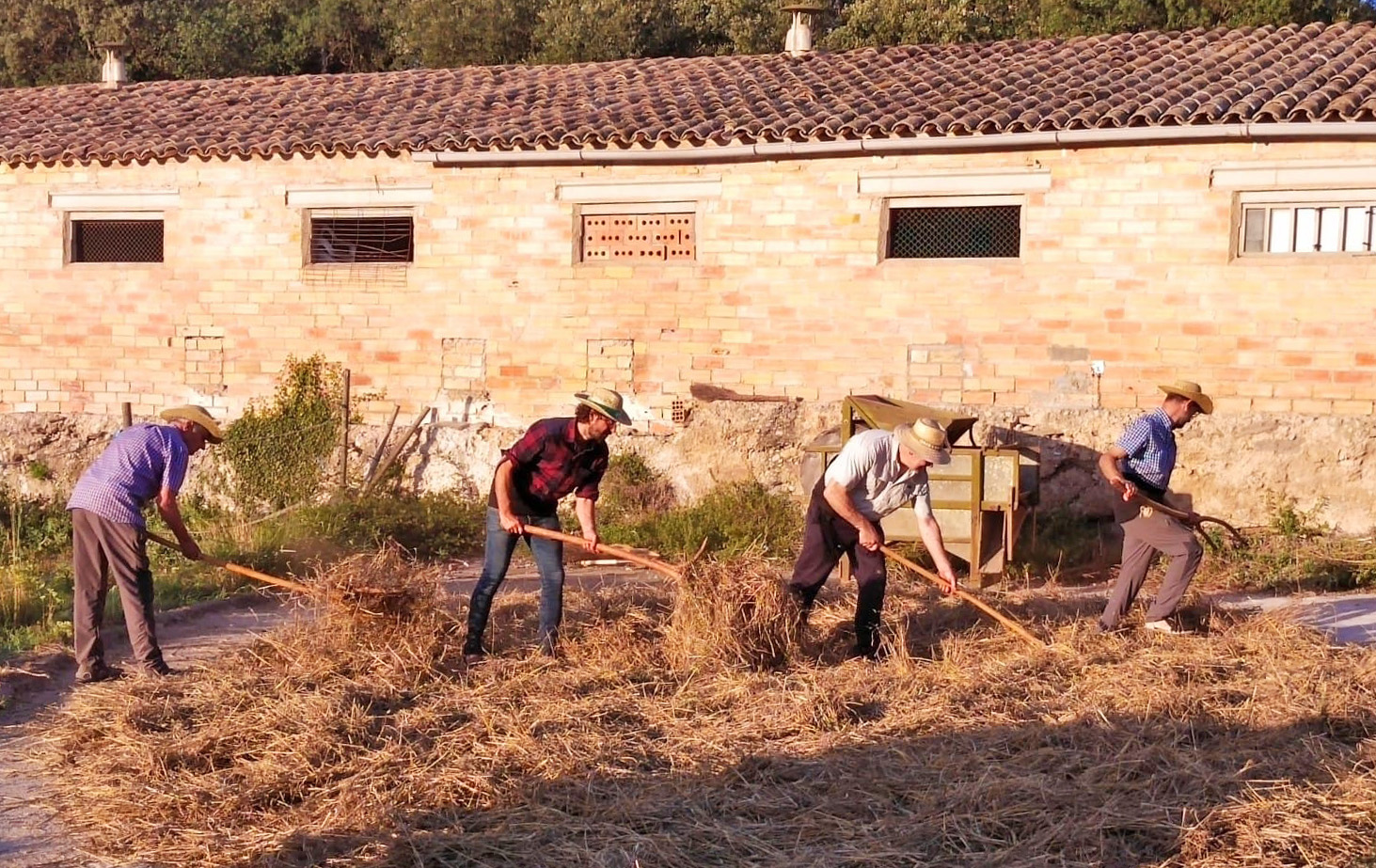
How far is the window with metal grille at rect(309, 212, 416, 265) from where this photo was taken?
14641 millimetres

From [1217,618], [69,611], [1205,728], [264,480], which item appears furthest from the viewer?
[264,480]

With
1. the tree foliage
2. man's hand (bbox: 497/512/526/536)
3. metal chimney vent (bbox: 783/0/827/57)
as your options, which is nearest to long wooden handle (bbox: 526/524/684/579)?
man's hand (bbox: 497/512/526/536)

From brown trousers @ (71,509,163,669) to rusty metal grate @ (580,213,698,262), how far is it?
689 centimetres

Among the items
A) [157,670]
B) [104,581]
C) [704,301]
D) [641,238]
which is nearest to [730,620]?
[157,670]

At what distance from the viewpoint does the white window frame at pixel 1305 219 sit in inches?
480

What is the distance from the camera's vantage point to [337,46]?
29.2 m

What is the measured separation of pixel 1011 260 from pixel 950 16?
503 inches

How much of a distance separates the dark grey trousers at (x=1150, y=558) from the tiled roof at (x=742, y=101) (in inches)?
199

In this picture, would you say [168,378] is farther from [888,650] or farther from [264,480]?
[888,650]

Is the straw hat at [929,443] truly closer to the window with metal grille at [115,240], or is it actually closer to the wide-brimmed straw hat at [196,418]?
the wide-brimmed straw hat at [196,418]

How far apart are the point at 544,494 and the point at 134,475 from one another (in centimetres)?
212

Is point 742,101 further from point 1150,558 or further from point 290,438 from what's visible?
point 1150,558

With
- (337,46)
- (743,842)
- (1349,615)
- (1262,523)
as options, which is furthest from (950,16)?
(743,842)

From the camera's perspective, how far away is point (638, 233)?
14.0 metres
